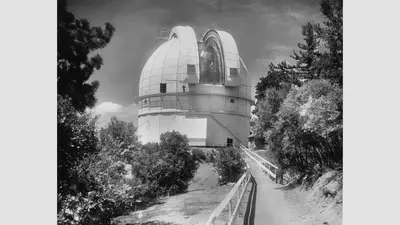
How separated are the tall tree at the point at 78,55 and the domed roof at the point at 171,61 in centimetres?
71

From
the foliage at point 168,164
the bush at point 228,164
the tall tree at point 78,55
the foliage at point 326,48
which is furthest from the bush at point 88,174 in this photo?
the foliage at point 326,48

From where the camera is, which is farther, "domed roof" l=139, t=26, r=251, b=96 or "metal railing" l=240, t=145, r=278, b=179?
"metal railing" l=240, t=145, r=278, b=179

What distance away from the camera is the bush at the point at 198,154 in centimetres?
418

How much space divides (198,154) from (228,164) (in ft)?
1.28

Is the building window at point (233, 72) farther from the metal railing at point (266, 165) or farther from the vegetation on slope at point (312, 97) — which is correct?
the metal railing at point (266, 165)

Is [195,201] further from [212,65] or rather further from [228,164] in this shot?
[212,65]

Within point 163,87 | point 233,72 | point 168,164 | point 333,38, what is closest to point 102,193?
point 168,164

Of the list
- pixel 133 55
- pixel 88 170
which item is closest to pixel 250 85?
pixel 133 55

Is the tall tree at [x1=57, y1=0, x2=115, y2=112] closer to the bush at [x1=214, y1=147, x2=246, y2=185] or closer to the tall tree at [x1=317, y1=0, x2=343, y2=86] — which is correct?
the bush at [x1=214, y1=147, x2=246, y2=185]

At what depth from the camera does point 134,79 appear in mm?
4355

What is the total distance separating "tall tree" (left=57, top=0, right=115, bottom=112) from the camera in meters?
4.52

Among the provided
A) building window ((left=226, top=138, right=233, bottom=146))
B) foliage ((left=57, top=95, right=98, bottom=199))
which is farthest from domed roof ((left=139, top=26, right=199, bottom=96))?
building window ((left=226, top=138, right=233, bottom=146))

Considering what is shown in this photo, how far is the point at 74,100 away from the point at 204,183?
6.89ft

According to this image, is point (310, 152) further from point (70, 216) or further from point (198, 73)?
point (70, 216)
